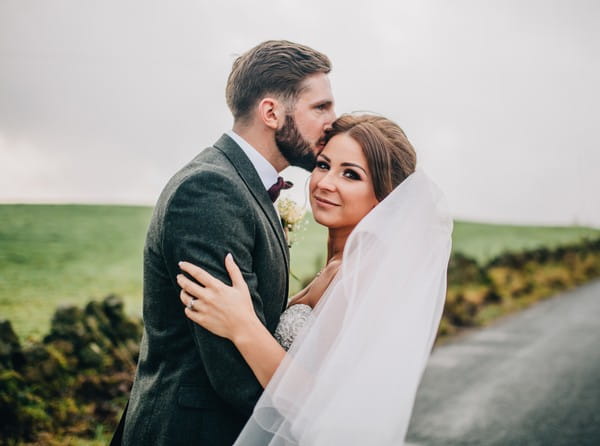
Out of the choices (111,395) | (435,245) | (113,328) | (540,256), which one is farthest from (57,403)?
(540,256)

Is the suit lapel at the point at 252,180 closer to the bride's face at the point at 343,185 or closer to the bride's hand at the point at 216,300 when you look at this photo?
the bride's hand at the point at 216,300

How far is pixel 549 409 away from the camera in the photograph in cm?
650

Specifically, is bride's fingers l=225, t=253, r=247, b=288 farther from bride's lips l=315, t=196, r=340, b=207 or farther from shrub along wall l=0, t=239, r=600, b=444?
shrub along wall l=0, t=239, r=600, b=444

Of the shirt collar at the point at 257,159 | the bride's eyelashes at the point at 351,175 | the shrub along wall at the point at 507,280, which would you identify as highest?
the shirt collar at the point at 257,159

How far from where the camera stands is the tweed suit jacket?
221 cm

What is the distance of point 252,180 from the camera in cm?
253

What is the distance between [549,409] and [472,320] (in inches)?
186

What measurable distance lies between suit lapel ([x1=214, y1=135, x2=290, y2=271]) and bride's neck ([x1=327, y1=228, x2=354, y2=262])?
753 millimetres

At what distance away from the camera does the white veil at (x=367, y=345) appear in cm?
229

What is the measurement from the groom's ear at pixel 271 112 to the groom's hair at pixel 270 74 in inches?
1.5

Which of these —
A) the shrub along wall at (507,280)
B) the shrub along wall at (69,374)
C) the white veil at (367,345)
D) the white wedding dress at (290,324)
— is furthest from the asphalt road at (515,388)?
the white veil at (367,345)

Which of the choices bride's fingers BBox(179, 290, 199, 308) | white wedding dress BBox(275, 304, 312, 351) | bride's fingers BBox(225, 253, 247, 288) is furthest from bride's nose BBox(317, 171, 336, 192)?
bride's fingers BBox(179, 290, 199, 308)

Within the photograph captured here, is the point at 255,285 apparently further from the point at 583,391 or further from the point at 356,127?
the point at 583,391

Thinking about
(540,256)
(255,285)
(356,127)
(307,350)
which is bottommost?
(540,256)
